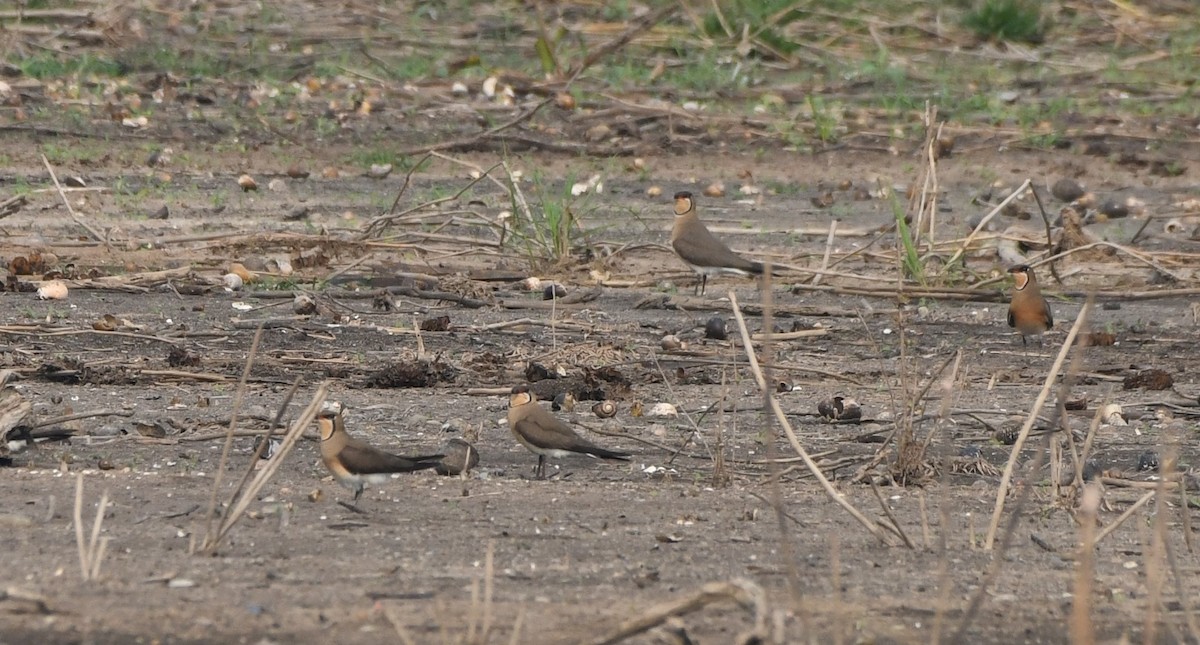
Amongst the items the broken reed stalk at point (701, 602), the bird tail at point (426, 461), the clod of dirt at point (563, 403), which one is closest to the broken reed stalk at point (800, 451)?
the broken reed stalk at point (701, 602)

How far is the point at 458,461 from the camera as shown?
Answer: 5602mm

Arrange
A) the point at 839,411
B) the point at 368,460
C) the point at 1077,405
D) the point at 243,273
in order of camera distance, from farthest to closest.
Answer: the point at 243,273 < the point at 1077,405 < the point at 839,411 < the point at 368,460

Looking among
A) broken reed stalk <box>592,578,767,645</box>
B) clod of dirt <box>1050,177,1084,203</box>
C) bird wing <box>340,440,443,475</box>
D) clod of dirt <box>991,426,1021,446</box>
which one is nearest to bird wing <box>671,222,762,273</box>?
clod of dirt <box>991,426,1021,446</box>

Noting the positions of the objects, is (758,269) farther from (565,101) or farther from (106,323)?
(565,101)

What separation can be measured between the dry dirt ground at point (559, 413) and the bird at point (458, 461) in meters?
0.10

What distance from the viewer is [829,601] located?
431 cm

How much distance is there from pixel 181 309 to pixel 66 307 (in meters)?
0.48

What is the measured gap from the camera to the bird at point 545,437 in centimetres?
567

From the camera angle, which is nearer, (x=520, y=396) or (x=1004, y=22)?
(x=520, y=396)

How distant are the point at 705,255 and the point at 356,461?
380cm

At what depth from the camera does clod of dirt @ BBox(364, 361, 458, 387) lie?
6.79 metres

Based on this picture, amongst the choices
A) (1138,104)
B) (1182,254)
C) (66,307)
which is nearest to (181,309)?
(66,307)

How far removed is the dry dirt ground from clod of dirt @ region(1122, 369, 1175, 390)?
0.22 ft

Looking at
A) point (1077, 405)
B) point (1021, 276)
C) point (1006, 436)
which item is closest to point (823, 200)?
point (1021, 276)
